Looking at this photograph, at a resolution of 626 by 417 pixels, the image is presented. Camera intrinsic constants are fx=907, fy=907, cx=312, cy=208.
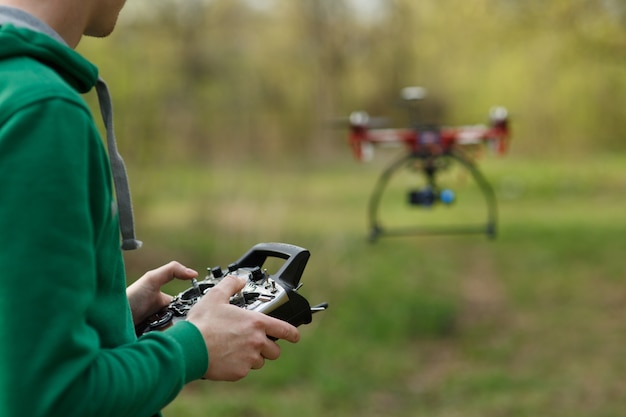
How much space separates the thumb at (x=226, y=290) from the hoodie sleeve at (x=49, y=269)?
0.18 meters

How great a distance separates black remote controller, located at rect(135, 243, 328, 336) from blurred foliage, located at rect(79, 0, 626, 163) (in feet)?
21.3

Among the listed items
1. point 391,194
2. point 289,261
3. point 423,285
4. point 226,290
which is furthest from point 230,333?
point 391,194

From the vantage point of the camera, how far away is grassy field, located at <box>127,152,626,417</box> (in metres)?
6.33

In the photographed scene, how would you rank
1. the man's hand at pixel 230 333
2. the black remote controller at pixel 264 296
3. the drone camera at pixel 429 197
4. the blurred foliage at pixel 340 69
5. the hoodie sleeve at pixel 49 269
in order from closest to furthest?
the hoodie sleeve at pixel 49 269, the man's hand at pixel 230 333, the black remote controller at pixel 264 296, the drone camera at pixel 429 197, the blurred foliage at pixel 340 69

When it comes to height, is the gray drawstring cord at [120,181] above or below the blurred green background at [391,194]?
above

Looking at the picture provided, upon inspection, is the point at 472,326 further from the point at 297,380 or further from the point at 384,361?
the point at 297,380

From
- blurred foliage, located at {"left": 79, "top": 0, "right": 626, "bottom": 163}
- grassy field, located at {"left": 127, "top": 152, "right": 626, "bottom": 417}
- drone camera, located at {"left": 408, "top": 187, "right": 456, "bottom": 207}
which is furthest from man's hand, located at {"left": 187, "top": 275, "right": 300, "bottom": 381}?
blurred foliage, located at {"left": 79, "top": 0, "right": 626, "bottom": 163}

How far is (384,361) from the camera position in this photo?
23.3ft

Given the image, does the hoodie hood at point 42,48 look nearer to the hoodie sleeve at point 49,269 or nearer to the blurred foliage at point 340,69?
the hoodie sleeve at point 49,269

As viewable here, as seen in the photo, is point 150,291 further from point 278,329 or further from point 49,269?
point 49,269

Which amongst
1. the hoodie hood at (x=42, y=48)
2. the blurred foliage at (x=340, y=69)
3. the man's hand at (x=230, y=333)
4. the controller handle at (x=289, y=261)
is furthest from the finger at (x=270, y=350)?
the blurred foliage at (x=340, y=69)

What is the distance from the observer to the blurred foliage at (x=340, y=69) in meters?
7.88

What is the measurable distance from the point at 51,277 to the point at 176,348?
185 millimetres

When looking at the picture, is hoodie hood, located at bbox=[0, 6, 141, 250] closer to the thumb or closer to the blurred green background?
the thumb
